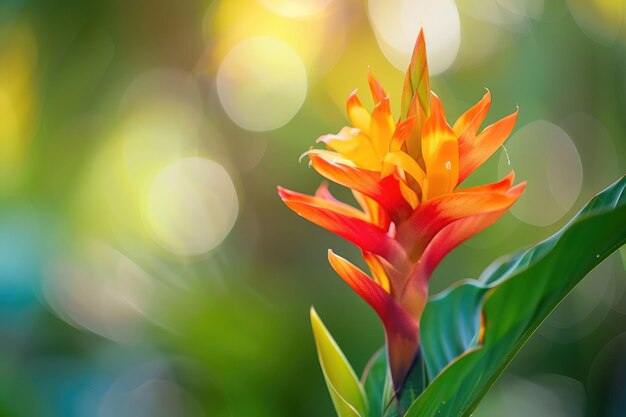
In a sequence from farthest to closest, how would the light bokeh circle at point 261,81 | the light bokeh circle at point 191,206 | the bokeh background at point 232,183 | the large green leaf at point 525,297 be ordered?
1. the light bokeh circle at point 261,81
2. the light bokeh circle at point 191,206
3. the bokeh background at point 232,183
4. the large green leaf at point 525,297

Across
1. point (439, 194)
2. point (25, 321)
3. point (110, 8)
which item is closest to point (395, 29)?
point (110, 8)

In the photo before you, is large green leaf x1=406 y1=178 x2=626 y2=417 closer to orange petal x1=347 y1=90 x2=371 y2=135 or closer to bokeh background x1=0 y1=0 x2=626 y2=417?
orange petal x1=347 y1=90 x2=371 y2=135

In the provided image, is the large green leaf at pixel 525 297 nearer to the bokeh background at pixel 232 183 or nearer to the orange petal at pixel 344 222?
the orange petal at pixel 344 222

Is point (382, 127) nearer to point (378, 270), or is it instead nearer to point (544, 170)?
point (378, 270)

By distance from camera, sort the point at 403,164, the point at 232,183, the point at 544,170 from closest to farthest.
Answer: the point at 403,164, the point at 544,170, the point at 232,183

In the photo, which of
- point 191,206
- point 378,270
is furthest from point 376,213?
point 191,206

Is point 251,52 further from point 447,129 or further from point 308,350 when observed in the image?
point 447,129

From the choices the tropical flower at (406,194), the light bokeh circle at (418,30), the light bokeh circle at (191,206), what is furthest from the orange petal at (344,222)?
the light bokeh circle at (418,30)

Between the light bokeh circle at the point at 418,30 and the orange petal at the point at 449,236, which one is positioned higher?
the light bokeh circle at the point at 418,30
